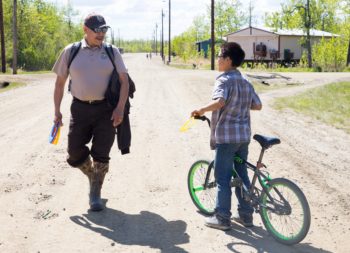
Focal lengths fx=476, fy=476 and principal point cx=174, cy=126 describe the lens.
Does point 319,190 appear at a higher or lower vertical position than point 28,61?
lower

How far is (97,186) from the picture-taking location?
531 cm

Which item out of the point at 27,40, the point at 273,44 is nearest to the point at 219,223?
the point at 27,40

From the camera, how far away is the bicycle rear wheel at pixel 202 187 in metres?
5.19

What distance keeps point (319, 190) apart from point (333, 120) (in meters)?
6.57

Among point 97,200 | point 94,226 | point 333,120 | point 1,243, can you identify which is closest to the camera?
point 1,243

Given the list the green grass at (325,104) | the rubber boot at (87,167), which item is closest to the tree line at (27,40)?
the green grass at (325,104)

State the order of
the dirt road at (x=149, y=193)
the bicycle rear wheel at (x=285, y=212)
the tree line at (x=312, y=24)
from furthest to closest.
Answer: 1. the tree line at (x=312, y=24)
2. the dirt road at (x=149, y=193)
3. the bicycle rear wheel at (x=285, y=212)

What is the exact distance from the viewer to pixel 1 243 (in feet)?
14.5

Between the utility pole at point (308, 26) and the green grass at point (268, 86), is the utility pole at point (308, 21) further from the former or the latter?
the green grass at point (268, 86)

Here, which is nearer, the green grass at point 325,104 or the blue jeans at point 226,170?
the blue jeans at point 226,170

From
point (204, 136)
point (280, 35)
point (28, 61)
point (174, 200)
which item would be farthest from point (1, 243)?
point (280, 35)

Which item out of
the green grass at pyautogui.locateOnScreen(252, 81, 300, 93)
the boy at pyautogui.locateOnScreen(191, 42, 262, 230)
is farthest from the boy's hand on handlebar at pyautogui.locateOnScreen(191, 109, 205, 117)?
the green grass at pyautogui.locateOnScreen(252, 81, 300, 93)

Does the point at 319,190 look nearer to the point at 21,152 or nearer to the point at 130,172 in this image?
the point at 130,172

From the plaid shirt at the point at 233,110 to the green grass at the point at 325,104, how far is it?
23.5 ft
